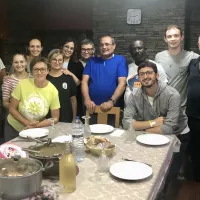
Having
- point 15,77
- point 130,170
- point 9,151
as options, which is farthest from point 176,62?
point 9,151

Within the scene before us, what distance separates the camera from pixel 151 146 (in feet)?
6.48

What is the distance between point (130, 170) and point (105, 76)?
1.77 meters

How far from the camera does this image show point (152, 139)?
2074 millimetres

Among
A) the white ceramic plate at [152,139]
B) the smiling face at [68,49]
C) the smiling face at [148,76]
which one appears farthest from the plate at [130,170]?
the smiling face at [68,49]

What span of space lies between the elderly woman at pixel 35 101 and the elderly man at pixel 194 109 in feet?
4.39

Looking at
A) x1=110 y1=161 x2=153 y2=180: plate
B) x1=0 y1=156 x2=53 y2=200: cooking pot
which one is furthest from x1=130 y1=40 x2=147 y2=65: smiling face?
x1=0 y1=156 x2=53 y2=200: cooking pot

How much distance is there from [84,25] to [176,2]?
8.03 feet

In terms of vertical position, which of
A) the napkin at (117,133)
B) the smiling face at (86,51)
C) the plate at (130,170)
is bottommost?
the plate at (130,170)

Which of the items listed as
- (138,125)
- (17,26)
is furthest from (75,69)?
(17,26)

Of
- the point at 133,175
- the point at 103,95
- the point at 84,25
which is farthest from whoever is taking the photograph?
the point at 84,25

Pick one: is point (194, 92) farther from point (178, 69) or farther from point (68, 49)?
point (68, 49)

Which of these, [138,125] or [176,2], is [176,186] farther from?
[176,2]

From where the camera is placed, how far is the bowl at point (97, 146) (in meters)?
1.76

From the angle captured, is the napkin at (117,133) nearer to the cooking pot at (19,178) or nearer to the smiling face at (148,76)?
the smiling face at (148,76)
